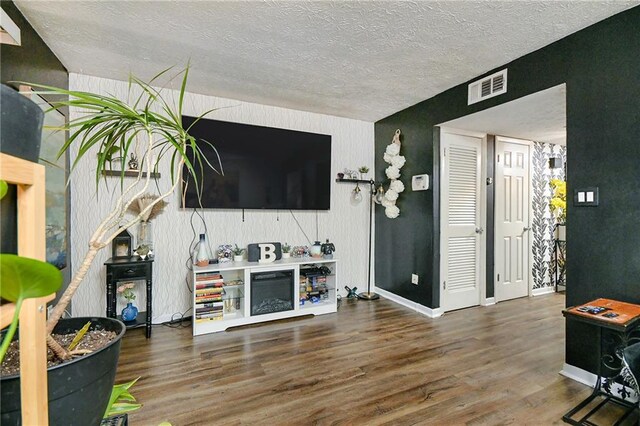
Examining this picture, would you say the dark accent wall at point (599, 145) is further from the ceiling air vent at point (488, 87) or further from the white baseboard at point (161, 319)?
the white baseboard at point (161, 319)

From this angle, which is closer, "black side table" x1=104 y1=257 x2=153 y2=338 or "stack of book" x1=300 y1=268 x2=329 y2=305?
"black side table" x1=104 y1=257 x2=153 y2=338

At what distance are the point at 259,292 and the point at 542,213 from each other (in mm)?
4146

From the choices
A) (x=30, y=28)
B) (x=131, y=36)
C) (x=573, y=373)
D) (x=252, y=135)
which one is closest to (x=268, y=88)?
(x=252, y=135)

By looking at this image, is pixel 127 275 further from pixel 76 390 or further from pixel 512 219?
pixel 512 219

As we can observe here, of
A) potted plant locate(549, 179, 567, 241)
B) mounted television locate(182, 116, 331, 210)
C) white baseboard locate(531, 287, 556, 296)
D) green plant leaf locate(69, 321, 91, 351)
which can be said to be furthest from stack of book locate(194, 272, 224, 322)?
potted plant locate(549, 179, 567, 241)

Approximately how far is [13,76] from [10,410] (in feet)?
6.72

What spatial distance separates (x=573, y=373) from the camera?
6.80 ft

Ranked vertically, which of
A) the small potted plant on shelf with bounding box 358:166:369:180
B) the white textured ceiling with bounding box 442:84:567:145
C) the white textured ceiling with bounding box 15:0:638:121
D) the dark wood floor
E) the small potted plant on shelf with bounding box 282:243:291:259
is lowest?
the dark wood floor

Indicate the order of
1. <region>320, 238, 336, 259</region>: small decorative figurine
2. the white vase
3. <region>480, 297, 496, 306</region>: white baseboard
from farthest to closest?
1. <region>480, 297, 496, 306</region>: white baseboard
2. <region>320, 238, 336, 259</region>: small decorative figurine
3. the white vase

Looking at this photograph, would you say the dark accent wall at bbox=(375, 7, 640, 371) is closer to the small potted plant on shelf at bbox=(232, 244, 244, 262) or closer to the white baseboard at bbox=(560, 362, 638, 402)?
the white baseboard at bbox=(560, 362, 638, 402)

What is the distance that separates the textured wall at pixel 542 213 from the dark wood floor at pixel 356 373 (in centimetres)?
136

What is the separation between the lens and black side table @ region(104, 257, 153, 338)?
254cm

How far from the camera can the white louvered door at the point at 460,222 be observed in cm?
336

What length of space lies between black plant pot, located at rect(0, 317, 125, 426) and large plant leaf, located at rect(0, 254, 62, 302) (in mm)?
254
